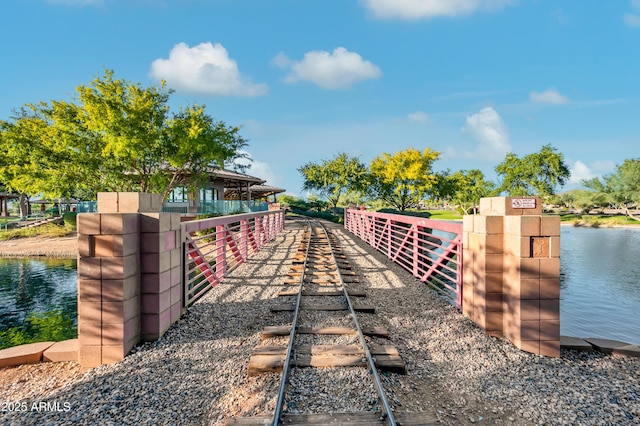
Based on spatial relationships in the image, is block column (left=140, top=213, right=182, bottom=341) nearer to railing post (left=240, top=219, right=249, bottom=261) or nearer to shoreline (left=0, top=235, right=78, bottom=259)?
railing post (left=240, top=219, right=249, bottom=261)

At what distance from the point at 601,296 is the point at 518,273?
1019 cm

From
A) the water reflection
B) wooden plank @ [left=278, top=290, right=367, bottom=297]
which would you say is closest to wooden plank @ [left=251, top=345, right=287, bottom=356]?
wooden plank @ [left=278, top=290, right=367, bottom=297]

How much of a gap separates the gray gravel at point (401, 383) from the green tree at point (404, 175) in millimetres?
30625

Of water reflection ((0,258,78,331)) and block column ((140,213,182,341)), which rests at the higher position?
block column ((140,213,182,341))

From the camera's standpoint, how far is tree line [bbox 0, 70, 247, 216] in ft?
66.9

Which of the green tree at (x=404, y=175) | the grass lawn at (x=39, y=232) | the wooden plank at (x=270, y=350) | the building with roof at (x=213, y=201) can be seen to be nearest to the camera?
the wooden plank at (x=270, y=350)

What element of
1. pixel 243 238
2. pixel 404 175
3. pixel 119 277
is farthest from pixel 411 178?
pixel 119 277

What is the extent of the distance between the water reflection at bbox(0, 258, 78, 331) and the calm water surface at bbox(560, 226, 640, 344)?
14.0 metres

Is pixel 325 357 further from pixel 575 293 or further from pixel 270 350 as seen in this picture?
pixel 575 293

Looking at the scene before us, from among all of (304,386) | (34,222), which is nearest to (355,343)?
(304,386)

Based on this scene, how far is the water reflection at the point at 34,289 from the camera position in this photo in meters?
9.95

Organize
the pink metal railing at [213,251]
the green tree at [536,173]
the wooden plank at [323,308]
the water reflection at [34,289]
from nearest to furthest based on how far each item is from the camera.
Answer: the wooden plank at [323,308], the pink metal railing at [213,251], the water reflection at [34,289], the green tree at [536,173]

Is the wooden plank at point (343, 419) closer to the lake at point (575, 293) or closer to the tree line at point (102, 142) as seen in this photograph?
the lake at point (575, 293)

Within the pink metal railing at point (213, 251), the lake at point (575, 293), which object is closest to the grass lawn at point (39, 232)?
the lake at point (575, 293)
